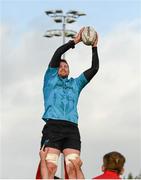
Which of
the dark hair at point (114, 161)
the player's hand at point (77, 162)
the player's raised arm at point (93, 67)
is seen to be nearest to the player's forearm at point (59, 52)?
the player's raised arm at point (93, 67)

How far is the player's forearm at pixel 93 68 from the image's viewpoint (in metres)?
11.6

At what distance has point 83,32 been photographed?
38.2 ft

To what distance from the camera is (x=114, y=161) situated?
29.6ft

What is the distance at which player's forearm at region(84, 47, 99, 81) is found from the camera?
11586 mm

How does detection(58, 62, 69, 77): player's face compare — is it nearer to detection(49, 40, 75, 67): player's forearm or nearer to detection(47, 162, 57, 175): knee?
detection(49, 40, 75, 67): player's forearm

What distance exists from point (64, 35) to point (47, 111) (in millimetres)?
22741

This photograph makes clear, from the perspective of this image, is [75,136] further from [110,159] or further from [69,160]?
[110,159]

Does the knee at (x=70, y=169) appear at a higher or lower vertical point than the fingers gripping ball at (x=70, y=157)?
lower

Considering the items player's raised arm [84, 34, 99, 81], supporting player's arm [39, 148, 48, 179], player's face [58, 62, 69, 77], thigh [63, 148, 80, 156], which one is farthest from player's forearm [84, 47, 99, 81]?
supporting player's arm [39, 148, 48, 179]

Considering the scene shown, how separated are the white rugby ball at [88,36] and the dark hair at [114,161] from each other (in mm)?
2975

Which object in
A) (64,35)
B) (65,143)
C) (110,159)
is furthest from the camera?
(64,35)

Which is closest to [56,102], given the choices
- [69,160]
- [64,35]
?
[69,160]

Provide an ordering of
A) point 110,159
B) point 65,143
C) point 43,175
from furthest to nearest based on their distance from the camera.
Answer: point 65,143 → point 43,175 → point 110,159

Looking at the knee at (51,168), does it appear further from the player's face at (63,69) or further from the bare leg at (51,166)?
the player's face at (63,69)
